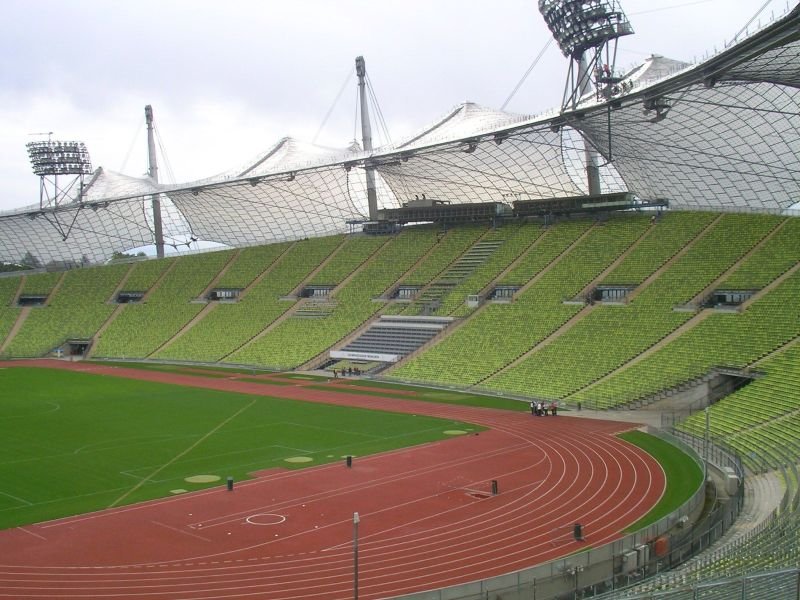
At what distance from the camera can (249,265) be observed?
7794 centimetres

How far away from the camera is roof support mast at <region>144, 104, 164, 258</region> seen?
279 feet

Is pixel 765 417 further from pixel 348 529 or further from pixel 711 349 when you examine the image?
pixel 348 529

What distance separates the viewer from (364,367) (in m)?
55.8

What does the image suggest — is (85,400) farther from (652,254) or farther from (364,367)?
(652,254)

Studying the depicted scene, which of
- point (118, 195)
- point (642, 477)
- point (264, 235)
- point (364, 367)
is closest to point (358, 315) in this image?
point (364, 367)

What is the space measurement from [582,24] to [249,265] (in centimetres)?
4386

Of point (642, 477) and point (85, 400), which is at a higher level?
point (85, 400)

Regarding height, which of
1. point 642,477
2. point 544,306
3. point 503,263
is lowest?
point 642,477

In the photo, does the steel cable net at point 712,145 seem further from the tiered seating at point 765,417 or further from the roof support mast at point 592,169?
the tiered seating at point 765,417

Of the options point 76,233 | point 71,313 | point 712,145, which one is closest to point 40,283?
point 76,233

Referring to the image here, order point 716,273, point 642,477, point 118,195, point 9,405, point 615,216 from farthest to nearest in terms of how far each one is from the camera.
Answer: point 118,195
point 615,216
point 716,273
point 9,405
point 642,477

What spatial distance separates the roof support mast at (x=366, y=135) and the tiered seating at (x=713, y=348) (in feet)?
104

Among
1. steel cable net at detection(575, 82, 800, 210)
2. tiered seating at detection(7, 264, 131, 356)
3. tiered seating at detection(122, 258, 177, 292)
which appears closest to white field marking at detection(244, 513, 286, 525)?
steel cable net at detection(575, 82, 800, 210)

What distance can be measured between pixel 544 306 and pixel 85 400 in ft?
90.8
